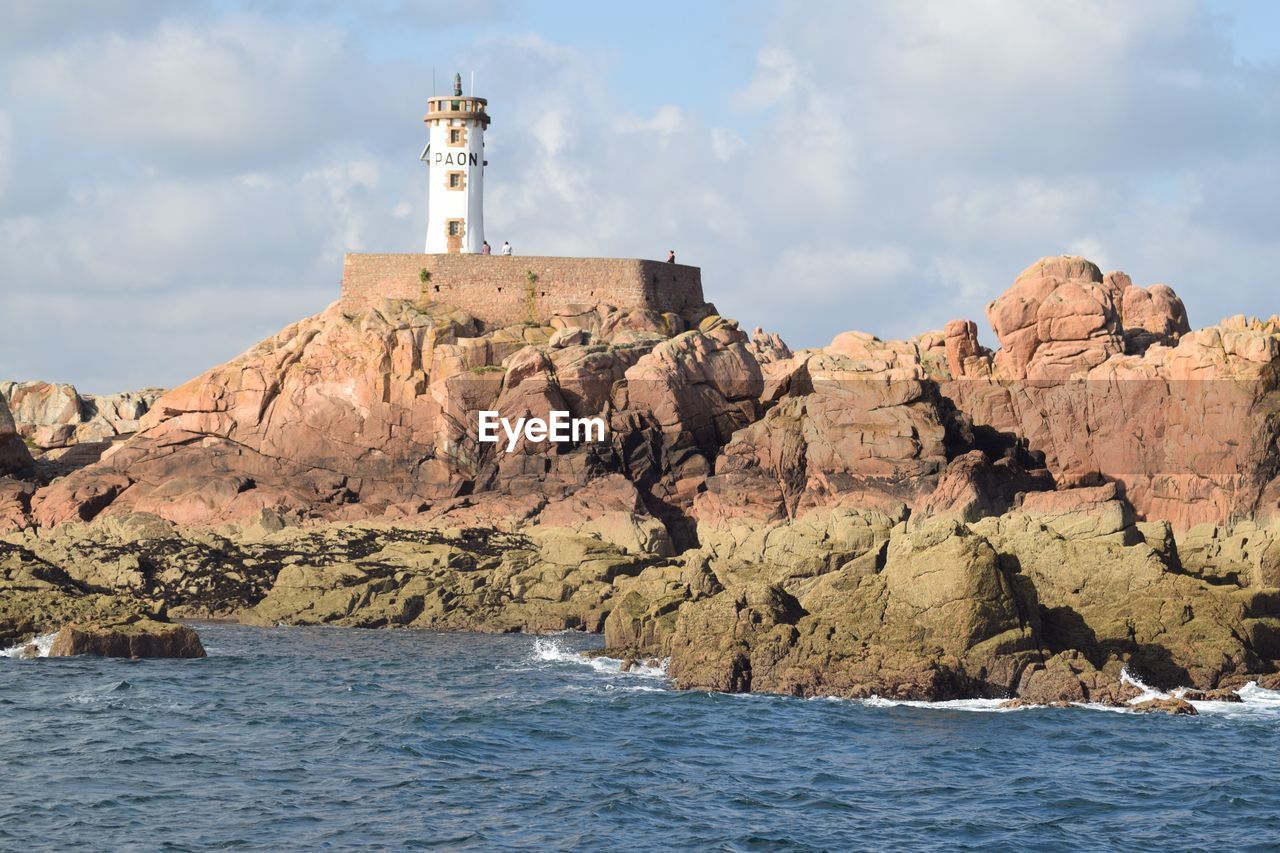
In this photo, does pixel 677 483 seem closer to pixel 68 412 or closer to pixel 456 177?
pixel 456 177

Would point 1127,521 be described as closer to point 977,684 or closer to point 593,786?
point 977,684

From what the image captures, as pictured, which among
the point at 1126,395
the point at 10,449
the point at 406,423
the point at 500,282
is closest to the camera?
the point at 1126,395

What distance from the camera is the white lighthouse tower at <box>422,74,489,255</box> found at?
Answer: 281ft

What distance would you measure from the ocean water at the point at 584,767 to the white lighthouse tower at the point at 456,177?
4447 centimetres

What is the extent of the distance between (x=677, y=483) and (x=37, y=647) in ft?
93.2

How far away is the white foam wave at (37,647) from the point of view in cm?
4569

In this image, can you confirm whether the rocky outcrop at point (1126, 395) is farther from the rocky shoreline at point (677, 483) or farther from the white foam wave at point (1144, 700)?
the white foam wave at point (1144, 700)

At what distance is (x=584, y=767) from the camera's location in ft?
110

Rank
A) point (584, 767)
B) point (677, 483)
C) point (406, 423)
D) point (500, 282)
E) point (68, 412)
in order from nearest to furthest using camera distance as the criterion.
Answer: point (584, 767) < point (677, 483) < point (406, 423) < point (500, 282) < point (68, 412)

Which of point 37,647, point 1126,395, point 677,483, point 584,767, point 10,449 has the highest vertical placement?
point 1126,395

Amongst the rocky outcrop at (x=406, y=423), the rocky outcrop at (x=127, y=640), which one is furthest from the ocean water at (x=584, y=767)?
the rocky outcrop at (x=406, y=423)

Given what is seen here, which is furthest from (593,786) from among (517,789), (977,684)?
(977,684)

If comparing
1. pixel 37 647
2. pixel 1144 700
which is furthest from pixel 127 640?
pixel 1144 700

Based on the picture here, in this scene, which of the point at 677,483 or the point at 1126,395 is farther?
the point at 677,483
